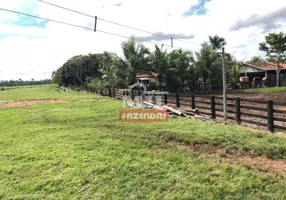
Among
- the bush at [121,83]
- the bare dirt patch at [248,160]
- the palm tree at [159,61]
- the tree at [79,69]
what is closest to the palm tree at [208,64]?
the palm tree at [159,61]

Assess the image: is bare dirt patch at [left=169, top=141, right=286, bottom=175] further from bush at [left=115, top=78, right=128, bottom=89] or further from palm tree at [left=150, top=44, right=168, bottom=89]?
palm tree at [left=150, top=44, right=168, bottom=89]

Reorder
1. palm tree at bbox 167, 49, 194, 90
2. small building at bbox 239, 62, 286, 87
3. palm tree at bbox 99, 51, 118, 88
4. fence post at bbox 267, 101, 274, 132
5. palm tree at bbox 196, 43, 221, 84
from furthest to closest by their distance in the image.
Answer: small building at bbox 239, 62, 286, 87
palm tree at bbox 196, 43, 221, 84
palm tree at bbox 167, 49, 194, 90
palm tree at bbox 99, 51, 118, 88
fence post at bbox 267, 101, 274, 132

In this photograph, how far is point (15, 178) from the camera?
12.0 feet

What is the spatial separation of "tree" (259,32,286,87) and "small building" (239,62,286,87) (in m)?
2.34

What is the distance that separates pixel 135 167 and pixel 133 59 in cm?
1861

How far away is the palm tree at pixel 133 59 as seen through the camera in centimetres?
2206

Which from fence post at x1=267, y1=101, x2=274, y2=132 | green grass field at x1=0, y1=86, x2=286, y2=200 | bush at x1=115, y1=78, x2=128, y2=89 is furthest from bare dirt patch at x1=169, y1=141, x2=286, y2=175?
bush at x1=115, y1=78, x2=128, y2=89

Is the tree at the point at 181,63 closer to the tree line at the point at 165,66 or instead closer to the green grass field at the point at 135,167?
the tree line at the point at 165,66

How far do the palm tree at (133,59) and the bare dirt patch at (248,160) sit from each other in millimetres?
17649

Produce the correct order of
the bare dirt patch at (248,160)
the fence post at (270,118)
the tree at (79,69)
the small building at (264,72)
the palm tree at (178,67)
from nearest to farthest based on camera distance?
1. the bare dirt patch at (248,160)
2. the fence post at (270,118)
3. the palm tree at (178,67)
4. the small building at (264,72)
5. the tree at (79,69)

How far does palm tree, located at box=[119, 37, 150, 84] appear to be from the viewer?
22062 millimetres

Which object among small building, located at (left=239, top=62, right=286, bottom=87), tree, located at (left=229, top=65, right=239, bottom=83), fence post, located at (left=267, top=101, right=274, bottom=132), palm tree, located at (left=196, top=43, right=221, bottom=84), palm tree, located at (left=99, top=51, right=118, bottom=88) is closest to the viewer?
fence post, located at (left=267, top=101, right=274, bottom=132)

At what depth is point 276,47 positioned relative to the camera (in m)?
25.5

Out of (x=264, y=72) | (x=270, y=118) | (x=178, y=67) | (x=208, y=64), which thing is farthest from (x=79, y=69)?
(x=270, y=118)
